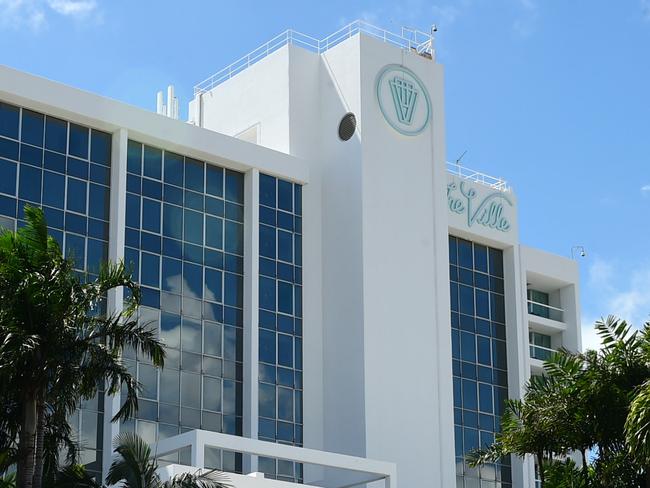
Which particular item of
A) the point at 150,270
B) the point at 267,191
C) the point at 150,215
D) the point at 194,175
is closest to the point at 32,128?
the point at 150,215

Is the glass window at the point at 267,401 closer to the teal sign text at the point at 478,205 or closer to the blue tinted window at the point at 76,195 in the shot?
the blue tinted window at the point at 76,195

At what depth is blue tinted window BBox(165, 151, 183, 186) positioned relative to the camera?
4334 centimetres

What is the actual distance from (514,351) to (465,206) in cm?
574

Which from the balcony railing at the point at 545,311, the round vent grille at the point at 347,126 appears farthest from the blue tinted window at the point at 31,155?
the balcony railing at the point at 545,311

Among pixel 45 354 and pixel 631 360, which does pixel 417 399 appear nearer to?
pixel 631 360

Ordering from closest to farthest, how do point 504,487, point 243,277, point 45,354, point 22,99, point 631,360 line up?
point 45,354
point 631,360
point 22,99
point 243,277
point 504,487

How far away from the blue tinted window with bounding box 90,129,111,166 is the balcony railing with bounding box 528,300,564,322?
2072 centimetres

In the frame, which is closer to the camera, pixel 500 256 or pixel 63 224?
pixel 63 224

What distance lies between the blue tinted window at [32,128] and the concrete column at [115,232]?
2.55 m

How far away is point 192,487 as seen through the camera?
91.6 feet

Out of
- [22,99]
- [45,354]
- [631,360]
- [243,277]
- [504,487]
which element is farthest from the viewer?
[504,487]

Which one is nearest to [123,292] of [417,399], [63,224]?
[63,224]

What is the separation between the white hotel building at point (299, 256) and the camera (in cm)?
4066

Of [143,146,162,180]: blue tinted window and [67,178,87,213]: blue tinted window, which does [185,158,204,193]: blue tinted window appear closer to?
[143,146,162,180]: blue tinted window
